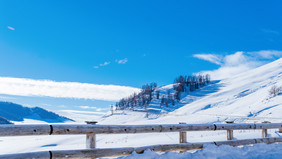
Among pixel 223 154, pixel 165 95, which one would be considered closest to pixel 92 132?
pixel 223 154

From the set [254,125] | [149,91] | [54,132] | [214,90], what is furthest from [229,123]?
[214,90]

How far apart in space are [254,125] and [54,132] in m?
6.72

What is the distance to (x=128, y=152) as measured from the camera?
6113 mm

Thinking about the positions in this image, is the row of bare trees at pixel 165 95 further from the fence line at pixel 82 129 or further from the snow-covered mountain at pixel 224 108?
the fence line at pixel 82 129

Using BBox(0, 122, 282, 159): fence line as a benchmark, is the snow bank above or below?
below

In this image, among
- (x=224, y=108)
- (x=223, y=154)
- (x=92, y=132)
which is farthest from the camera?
(x=224, y=108)

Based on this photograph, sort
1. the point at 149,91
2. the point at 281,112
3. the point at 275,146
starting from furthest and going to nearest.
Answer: the point at 149,91, the point at 281,112, the point at 275,146

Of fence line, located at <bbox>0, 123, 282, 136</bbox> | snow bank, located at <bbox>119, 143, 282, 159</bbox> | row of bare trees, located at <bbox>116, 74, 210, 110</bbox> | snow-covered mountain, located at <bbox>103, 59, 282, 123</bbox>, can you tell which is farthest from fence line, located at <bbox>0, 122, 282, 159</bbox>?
row of bare trees, located at <bbox>116, 74, 210, 110</bbox>

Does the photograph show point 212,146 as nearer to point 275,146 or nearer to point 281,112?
point 275,146

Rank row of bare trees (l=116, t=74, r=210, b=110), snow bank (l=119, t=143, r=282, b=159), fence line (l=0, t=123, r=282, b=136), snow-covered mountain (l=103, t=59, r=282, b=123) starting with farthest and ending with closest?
row of bare trees (l=116, t=74, r=210, b=110) < snow-covered mountain (l=103, t=59, r=282, b=123) < snow bank (l=119, t=143, r=282, b=159) < fence line (l=0, t=123, r=282, b=136)

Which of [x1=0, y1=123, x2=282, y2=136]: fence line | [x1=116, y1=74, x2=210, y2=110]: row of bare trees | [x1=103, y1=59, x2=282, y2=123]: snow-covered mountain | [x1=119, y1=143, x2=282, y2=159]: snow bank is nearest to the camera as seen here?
[x1=0, y1=123, x2=282, y2=136]: fence line

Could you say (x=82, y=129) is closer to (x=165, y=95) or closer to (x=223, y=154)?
(x=223, y=154)

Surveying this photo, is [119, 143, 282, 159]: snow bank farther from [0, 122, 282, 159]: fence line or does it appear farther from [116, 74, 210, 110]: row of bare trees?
[116, 74, 210, 110]: row of bare trees

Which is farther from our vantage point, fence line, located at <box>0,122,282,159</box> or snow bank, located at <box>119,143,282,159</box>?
snow bank, located at <box>119,143,282,159</box>
